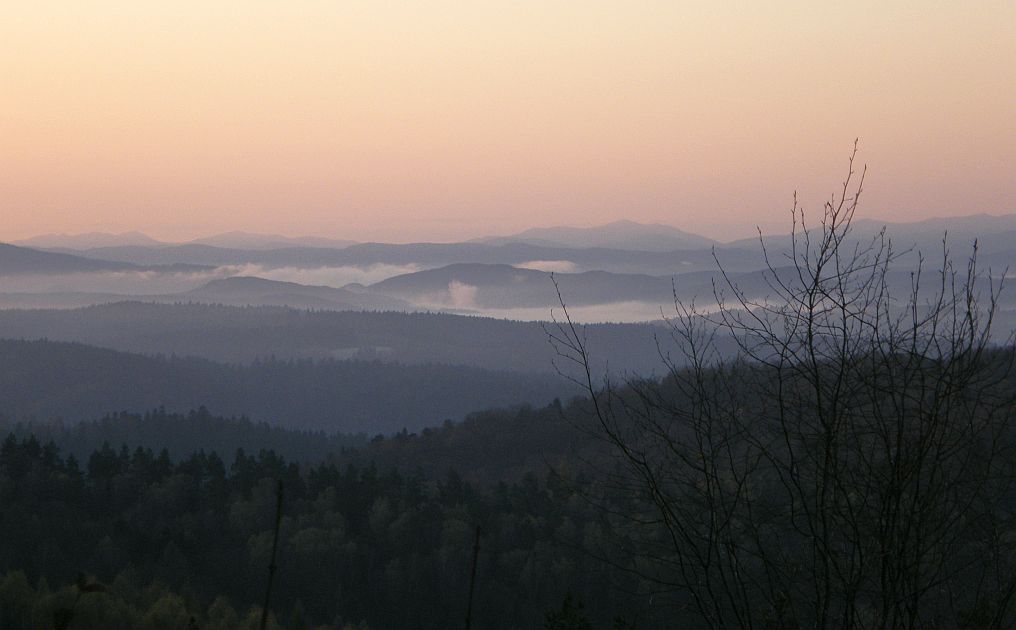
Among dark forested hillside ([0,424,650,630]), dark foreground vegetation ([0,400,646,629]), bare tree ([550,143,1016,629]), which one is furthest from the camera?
dark foreground vegetation ([0,400,646,629])

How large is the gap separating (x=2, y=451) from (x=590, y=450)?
273 ft

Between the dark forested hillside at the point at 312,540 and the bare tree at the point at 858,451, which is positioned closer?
the bare tree at the point at 858,451

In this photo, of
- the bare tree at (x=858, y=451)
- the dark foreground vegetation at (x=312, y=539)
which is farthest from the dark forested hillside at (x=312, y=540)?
the bare tree at (x=858, y=451)

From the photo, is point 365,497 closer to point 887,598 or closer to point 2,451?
point 2,451

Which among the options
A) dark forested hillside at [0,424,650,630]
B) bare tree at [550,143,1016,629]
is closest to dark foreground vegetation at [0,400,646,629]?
dark forested hillside at [0,424,650,630]

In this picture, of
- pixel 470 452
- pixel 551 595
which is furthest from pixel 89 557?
pixel 470 452

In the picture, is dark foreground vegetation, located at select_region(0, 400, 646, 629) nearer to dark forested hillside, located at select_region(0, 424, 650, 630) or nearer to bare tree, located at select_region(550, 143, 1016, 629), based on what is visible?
dark forested hillside, located at select_region(0, 424, 650, 630)

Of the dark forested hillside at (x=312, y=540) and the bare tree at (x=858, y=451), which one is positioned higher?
the bare tree at (x=858, y=451)

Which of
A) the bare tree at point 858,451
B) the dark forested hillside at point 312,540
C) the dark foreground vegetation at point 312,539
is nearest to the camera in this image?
the bare tree at point 858,451

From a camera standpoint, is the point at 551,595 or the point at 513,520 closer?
the point at 551,595

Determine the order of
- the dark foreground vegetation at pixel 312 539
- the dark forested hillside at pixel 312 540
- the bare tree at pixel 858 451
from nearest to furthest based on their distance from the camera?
the bare tree at pixel 858 451 < the dark forested hillside at pixel 312 540 < the dark foreground vegetation at pixel 312 539

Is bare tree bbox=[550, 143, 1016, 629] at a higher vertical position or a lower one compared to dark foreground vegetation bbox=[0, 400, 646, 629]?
higher

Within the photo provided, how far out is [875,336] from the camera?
11234 millimetres

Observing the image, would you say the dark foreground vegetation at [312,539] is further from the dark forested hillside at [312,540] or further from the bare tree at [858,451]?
the bare tree at [858,451]
